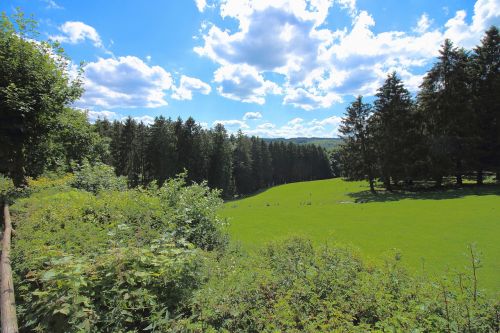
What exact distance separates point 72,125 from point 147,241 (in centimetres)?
1005

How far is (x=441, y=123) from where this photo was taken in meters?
30.8

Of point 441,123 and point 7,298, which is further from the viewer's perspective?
point 441,123

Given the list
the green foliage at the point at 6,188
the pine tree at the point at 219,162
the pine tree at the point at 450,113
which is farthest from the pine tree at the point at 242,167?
the green foliage at the point at 6,188

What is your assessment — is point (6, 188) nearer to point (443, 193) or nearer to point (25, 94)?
point (25, 94)

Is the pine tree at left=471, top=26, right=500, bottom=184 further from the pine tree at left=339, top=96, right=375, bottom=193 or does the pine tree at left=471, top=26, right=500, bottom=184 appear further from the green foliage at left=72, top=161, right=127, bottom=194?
the green foliage at left=72, top=161, right=127, bottom=194

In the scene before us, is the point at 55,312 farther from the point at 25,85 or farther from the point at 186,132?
the point at 186,132

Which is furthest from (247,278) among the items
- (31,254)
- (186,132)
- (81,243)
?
(186,132)

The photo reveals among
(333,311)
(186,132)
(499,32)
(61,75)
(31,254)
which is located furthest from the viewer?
(186,132)

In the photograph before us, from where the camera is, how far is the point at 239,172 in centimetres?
7169

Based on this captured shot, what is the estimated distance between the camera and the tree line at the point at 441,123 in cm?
2877

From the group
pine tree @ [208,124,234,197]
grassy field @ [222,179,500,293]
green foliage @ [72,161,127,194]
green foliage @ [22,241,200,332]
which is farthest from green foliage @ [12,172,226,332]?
pine tree @ [208,124,234,197]

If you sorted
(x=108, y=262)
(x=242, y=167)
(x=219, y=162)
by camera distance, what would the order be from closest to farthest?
(x=108, y=262) → (x=219, y=162) → (x=242, y=167)

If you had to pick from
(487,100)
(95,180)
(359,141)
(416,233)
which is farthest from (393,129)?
(95,180)

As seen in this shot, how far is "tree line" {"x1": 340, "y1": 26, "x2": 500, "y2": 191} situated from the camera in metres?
28.8
